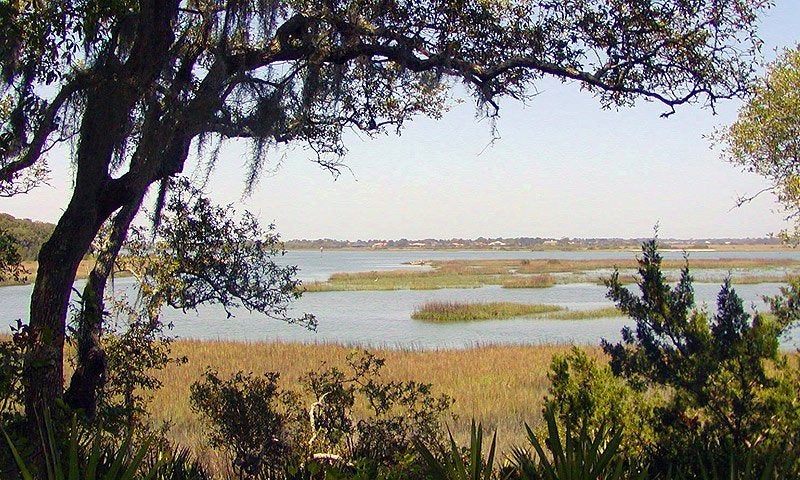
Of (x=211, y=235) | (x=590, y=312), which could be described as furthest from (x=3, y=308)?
(x=211, y=235)

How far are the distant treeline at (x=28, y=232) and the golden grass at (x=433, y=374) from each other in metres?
2.77

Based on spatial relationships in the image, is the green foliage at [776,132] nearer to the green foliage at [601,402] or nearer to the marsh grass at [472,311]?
the green foliage at [601,402]

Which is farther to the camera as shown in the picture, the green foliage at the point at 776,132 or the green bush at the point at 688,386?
the green foliage at the point at 776,132

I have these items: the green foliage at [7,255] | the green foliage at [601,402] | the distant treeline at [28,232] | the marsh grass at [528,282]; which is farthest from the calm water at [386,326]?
the green foliage at [7,255]

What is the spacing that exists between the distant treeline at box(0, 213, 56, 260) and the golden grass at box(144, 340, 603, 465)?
109 inches

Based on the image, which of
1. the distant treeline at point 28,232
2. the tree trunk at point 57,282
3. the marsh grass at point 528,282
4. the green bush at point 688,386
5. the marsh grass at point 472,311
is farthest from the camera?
the marsh grass at point 528,282

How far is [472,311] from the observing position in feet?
113

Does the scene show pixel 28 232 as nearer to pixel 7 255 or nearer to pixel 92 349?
pixel 92 349

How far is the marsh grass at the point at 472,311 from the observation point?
33.4m

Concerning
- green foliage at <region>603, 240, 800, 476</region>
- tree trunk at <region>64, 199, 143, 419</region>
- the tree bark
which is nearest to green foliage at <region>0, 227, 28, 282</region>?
the tree bark

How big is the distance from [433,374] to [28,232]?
10884 mm

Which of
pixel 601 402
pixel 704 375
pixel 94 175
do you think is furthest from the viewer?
pixel 601 402

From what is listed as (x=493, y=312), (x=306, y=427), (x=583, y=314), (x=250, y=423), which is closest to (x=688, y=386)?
(x=306, y=427)

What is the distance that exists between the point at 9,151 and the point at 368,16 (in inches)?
108
